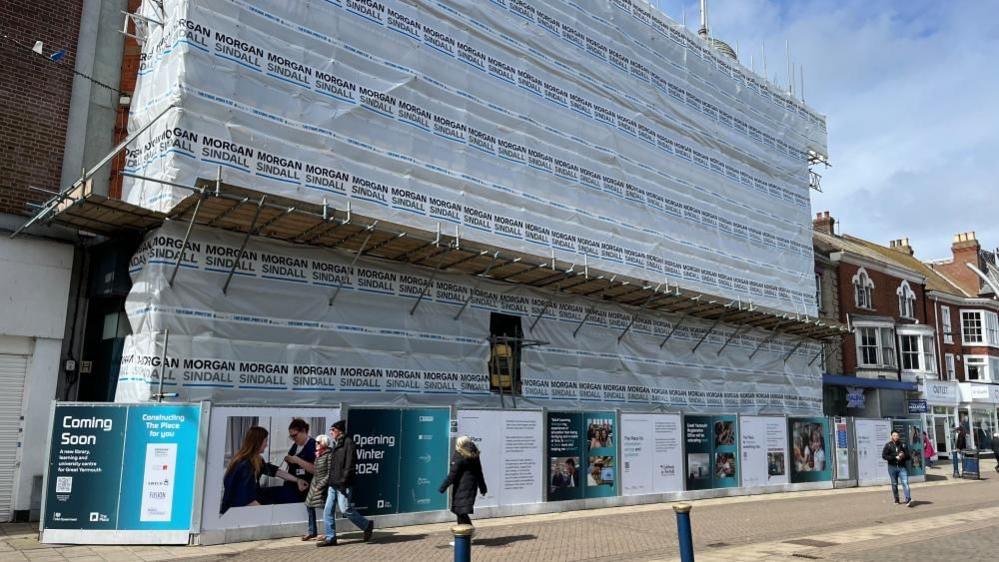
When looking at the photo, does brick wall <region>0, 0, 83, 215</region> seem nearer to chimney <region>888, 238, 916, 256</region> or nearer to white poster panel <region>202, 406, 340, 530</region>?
white poster panel <region>202, 406, 340, 530</region>

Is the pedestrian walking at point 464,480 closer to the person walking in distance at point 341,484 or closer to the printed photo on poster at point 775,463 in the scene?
the person walking in distance at point 341,484

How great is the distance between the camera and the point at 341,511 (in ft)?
33.4

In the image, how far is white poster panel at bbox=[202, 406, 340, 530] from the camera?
9.73m

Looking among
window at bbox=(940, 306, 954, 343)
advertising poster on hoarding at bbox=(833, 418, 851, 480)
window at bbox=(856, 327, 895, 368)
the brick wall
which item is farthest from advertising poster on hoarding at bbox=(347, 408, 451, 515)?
window at bbox=(940, 306, 954, 343)

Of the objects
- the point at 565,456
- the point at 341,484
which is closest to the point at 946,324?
the point at 565,456

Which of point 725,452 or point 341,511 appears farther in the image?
point 725,452

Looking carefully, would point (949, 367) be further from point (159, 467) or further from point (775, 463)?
point (159, 467)

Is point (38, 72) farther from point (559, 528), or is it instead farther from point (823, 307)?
point (823, 307)

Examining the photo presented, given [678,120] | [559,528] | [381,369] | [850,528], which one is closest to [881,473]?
[850,528]

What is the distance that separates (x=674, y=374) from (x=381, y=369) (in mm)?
9409

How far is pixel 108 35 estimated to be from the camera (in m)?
13.1

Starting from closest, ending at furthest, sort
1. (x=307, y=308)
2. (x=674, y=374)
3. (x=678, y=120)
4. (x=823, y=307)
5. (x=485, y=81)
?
1. (x=307, y=308)
2. (x=485, y=81)
3. (x=674, y=374)
4. (x=678, y=120)
5. (x=823, y=307)

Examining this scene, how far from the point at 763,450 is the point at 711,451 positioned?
1.93 metres

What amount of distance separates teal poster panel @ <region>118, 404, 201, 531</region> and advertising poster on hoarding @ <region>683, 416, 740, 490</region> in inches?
396
